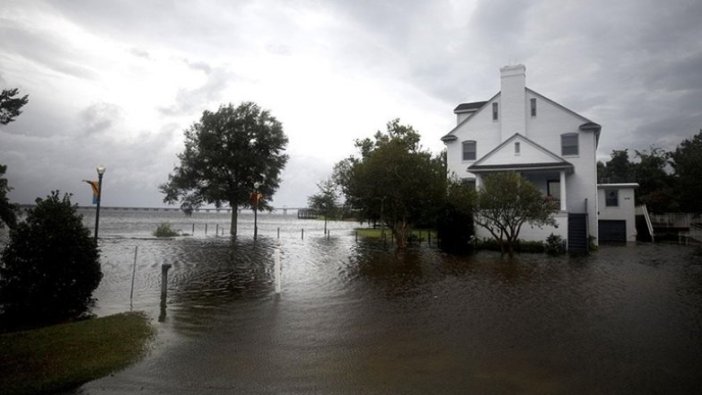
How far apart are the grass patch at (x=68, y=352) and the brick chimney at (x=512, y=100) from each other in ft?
98.5

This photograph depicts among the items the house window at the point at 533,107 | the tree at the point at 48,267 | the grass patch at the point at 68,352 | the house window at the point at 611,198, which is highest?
the house window at the point at 533,107

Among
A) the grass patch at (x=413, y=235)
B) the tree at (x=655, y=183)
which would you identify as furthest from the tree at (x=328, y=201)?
the tree at (x=655, y=183)

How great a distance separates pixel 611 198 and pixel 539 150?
39.9 feet

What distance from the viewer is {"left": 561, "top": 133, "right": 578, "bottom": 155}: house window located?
96.2 ft

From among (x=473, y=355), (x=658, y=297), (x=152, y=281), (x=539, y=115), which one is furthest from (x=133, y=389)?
(x=539, y=115)

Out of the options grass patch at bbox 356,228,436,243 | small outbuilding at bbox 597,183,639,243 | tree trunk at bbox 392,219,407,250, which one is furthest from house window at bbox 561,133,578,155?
tree trunk at bbox 392,219,407,250

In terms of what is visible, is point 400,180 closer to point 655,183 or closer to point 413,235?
point 413,235

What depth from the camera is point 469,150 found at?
3272 cm

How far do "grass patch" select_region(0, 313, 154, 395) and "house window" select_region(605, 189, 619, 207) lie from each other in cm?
3784

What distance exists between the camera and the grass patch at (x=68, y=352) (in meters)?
5.27

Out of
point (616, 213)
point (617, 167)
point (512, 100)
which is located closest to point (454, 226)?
point (512, 100)

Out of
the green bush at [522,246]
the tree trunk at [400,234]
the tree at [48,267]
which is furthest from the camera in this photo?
the tree trunk at [400,234]

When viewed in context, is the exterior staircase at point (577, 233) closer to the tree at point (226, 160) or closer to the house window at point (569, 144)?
the house window at point (569, 144)

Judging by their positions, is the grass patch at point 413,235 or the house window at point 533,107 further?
the grass patch at point 413,235
